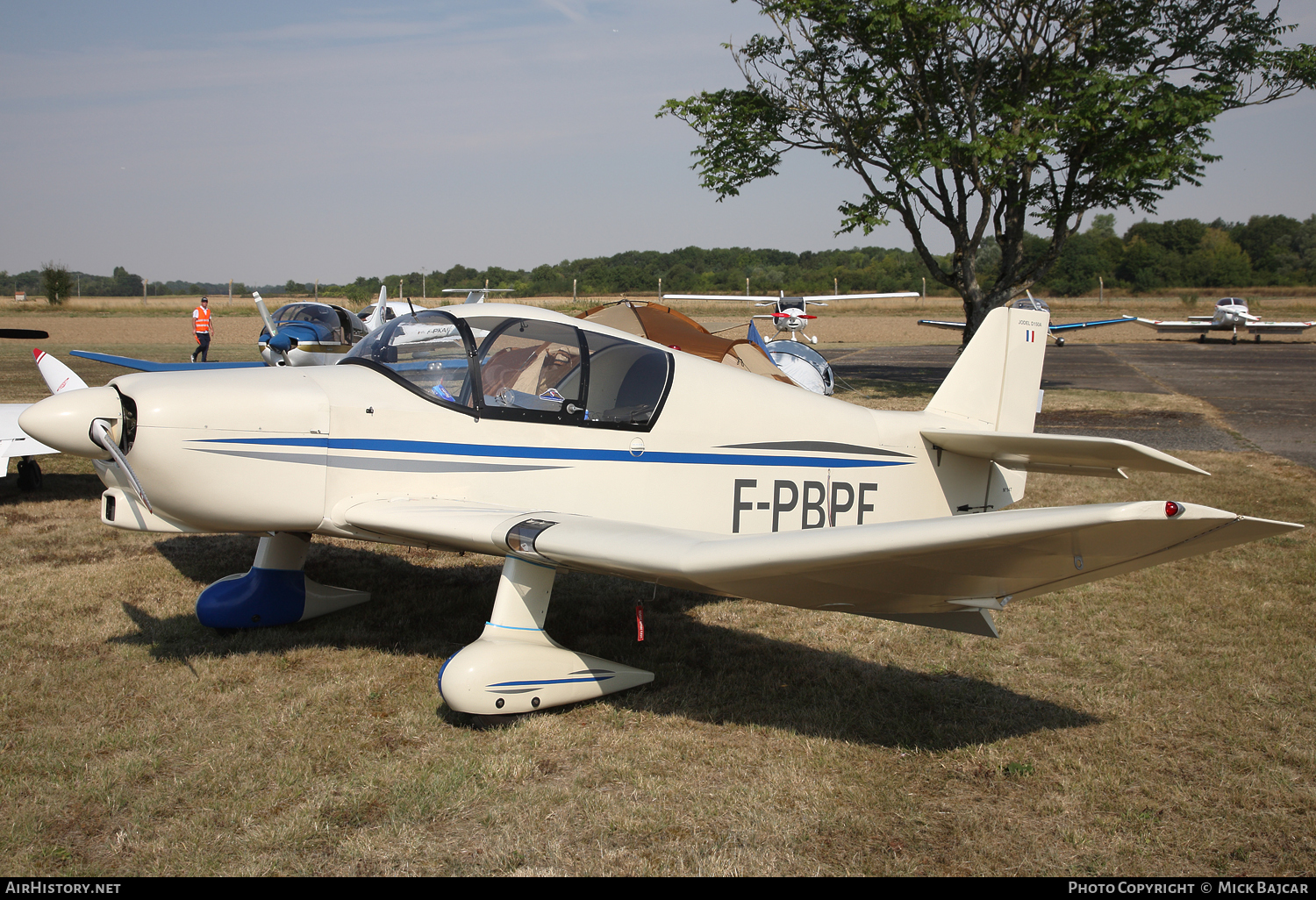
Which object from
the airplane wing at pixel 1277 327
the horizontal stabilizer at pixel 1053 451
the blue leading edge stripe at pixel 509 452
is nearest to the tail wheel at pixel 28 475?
the blue leading edge stripe at pixel 509 452

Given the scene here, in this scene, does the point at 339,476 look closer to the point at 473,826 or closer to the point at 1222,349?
the point at 473,826

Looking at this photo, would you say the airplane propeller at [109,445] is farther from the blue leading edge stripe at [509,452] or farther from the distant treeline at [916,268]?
the distant treeline at [916,268]

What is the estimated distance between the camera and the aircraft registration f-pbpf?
3430mm

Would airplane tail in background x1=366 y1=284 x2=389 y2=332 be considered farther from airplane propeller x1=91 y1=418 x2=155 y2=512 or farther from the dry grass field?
airplane propeller x1=91 y1=418 x2=155 y2=512

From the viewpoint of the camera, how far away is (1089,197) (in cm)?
1781

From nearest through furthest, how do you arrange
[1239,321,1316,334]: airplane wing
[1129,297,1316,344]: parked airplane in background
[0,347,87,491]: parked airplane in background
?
1. [0,347,87,491]: parked airplane in background
2. [1239,321,1316,334]: airplane wing
3. [1129,297,1316,344]: parked airplane in background

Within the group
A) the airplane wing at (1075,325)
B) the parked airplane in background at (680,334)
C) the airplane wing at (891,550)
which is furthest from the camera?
the airplane wing at (1075,325)

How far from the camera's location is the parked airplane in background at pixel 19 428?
6.90 m

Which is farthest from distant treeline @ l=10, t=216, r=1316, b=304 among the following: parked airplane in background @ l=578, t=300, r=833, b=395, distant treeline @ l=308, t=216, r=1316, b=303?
parked airplane in background @ l=578, t=300, r=833, b=395

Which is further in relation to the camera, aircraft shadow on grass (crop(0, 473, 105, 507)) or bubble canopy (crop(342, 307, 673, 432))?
aircraft shadow on grass (crop(0, 473, 105, 507))

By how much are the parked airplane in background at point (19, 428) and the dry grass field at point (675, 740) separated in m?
1.54

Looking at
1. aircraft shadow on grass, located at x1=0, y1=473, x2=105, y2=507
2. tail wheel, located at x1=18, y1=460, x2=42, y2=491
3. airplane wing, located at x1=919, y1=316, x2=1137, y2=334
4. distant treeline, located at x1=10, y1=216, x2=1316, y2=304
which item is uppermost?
distant treeline, located at x1=10, y1=216, x2=1316, y2=304

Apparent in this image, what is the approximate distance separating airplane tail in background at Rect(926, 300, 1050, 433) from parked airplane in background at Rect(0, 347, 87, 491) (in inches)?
251

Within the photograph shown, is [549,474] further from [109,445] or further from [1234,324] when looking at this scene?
[1234,324]
